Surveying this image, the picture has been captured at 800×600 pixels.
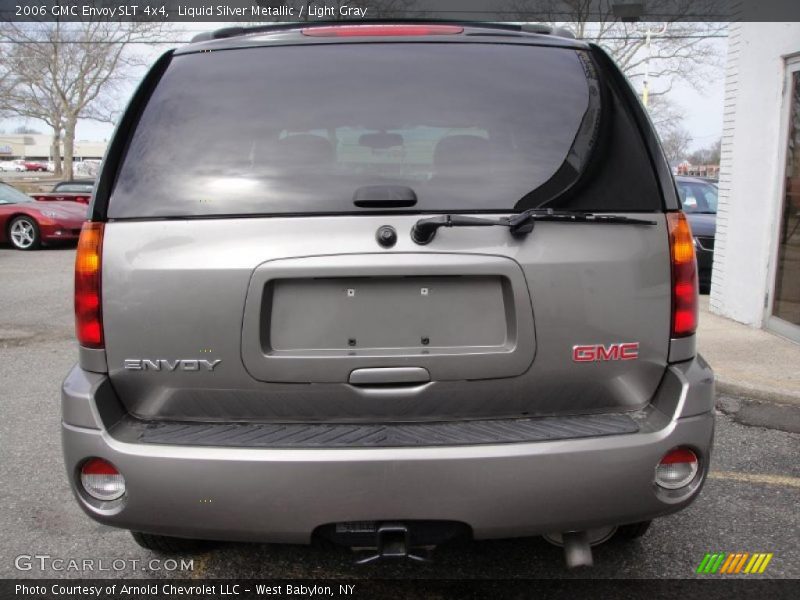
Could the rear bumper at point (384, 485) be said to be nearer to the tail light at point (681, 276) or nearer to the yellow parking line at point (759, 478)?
the tail light at point (681, 276)

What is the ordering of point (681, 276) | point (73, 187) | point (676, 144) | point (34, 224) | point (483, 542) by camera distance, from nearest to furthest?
point (681, 276) → point (483, 542) → point (34, 224) → point (73, 187) → point (676, 144)

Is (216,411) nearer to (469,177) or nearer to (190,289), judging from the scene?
(190,289)

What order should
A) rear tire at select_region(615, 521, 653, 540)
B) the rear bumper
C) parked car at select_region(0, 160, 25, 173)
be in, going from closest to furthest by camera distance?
the rear bumper → rear tire at select_region(615, 521, 653, 540) → parked car at select_region(0, 160, 25, 173)

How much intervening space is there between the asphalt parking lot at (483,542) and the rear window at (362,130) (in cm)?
132

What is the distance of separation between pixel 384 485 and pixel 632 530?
1320mm

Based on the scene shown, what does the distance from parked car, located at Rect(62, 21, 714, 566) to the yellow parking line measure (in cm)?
174

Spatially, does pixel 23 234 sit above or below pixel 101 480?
below

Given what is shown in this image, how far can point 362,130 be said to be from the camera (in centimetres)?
232

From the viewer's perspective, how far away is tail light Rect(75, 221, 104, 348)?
2.21 m

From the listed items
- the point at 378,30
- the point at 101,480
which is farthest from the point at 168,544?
the point at 378,30

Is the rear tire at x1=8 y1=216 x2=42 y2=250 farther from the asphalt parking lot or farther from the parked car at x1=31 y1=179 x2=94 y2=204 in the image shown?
the asphalt parking lot

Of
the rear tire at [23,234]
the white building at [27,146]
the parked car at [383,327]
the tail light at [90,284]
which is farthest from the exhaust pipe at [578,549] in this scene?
Result: the white building at [27,146]

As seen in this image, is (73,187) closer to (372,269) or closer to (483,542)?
(483,542)

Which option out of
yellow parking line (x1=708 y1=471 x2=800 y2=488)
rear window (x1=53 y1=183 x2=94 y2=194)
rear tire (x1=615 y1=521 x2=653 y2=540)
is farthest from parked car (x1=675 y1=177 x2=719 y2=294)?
rear window (x1=53 y1=183 x2=94 y2=194)
